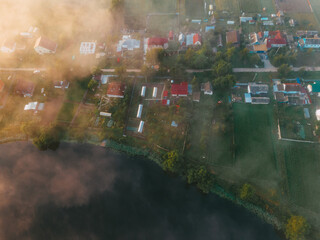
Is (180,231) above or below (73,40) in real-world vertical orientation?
below

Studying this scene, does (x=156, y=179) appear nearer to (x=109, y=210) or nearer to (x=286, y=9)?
(x=109, y=210)

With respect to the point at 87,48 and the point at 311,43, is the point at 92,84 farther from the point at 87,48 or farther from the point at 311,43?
the point at 311,43

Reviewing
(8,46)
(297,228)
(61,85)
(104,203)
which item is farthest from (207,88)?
(8,46)

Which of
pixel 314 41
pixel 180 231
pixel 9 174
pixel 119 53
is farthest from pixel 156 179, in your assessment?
pixel 314 41

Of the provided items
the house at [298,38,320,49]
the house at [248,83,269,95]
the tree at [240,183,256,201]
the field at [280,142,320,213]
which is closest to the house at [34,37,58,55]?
the house at [248,83,269,95]

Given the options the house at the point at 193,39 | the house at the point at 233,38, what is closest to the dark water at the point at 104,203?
the house at the point at 193,39
